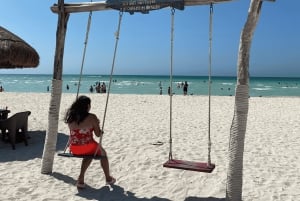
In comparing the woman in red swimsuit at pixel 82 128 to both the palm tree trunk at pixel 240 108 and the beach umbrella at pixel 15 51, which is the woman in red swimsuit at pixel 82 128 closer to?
the palm tree trunk at pixel 240 108

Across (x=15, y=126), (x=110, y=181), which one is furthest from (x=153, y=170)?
(x=15, y=126)

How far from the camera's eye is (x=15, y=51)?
23.6ft

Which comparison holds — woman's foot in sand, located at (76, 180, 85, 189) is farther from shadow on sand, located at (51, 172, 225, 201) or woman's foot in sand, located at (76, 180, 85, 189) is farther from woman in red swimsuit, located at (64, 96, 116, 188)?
woman in red swimsuit, located at (64, 96, 116, 188)

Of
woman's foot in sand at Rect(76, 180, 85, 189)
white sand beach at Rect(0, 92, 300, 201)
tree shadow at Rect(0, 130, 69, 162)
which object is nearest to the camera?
white sand beach at Rect(0, 92, 300, 201)

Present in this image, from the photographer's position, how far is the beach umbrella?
704 centimetres

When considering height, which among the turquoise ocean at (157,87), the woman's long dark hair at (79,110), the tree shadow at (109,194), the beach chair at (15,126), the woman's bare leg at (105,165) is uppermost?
the turquoise ocean at (157,87)

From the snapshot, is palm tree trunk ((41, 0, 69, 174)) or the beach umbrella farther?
the beach umbrella

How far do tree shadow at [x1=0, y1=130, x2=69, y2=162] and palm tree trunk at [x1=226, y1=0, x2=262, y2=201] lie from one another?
3959 millimetres

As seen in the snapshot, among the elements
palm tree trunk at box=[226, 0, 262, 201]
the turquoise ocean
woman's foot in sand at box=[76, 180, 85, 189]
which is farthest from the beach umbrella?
the turquoise ocean

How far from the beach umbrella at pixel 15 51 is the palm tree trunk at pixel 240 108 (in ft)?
15.3

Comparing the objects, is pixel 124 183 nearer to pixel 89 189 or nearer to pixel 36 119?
pixel 89 189

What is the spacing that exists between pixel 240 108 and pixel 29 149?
15.9 ft

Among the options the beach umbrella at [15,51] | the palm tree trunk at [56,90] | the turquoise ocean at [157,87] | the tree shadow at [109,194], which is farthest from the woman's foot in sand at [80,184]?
the turquoise ocean at [157,87]

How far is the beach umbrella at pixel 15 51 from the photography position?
23.1ft
